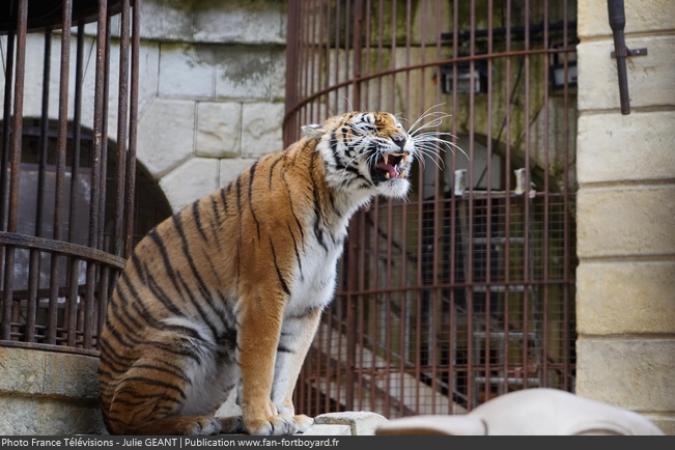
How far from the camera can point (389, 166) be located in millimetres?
5504

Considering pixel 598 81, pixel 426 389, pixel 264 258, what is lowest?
pixel 426 389

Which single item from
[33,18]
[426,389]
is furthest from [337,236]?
[426,389]

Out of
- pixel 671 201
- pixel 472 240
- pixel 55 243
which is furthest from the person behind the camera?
pixel 472 240

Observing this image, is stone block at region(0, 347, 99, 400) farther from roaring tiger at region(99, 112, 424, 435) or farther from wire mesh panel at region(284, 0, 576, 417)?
wire mesh panel at region(284, 0, 576, 417)

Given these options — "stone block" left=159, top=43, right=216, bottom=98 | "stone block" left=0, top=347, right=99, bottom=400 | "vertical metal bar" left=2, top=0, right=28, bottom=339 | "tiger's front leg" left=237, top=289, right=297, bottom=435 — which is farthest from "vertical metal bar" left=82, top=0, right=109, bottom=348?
"stone block" left=159, top=43, right=216, bottom=98

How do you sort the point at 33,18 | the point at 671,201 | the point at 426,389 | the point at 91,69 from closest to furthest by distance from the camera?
1. the point at 33,18
2. the point at 671,201
3. the point at 426,389
4. the point at 91,69

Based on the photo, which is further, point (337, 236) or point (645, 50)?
point (645, 50)

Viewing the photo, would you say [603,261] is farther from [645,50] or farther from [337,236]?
[337,236]

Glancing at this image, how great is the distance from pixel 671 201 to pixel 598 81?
0.84 meters

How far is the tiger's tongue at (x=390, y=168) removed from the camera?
550 centimetres

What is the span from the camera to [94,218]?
19.7ft

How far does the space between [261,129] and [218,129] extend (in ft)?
1.21

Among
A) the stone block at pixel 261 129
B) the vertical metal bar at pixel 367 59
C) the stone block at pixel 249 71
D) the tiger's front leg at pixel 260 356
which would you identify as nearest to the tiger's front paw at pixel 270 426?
the tiger's front leg at pixel 260 356

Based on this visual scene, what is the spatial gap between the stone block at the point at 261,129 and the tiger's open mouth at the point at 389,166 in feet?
18.9
